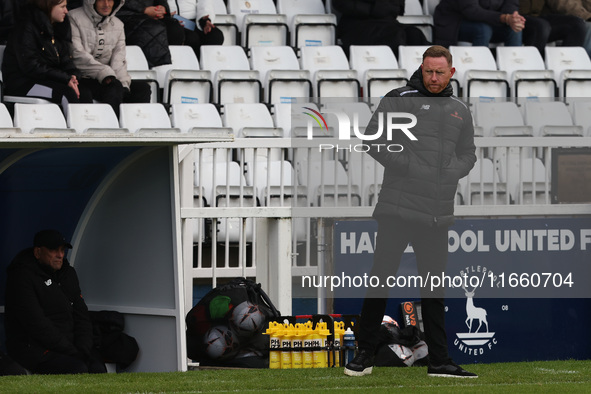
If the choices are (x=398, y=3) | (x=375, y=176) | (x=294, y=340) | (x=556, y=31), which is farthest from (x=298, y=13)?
(x=294, y=340)

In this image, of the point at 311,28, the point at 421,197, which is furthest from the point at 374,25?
the point at 421,197

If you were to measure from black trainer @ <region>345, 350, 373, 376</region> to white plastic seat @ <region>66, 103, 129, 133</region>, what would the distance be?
4.67 metres

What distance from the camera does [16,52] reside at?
11.3m

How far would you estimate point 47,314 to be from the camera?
841cm

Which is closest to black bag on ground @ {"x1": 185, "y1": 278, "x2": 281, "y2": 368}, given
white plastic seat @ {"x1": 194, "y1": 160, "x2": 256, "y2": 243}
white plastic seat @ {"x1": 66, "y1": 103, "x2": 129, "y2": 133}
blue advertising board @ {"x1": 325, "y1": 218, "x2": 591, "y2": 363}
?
blue advertising board @ {"x1": 325, "y1": 218, "x2": 591, "y2": 363}

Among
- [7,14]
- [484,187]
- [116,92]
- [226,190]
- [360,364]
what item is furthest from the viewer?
[7,14]

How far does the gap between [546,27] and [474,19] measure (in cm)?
122

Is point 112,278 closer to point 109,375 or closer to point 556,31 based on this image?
point 109,375

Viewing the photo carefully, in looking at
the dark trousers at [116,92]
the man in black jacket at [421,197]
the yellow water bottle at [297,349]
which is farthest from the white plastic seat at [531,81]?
the man in black jacket at [421,197]

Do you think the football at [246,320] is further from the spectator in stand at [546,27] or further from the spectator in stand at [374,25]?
the spectator in stand at [546,27]

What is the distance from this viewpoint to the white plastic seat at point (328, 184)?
948 centimetres

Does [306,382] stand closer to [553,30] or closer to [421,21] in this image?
[421,21]

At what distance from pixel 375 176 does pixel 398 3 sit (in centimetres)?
546

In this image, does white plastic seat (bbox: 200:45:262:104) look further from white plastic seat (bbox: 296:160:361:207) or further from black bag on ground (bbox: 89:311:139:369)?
black bag on ground (bbox: 89:311:139:369)
